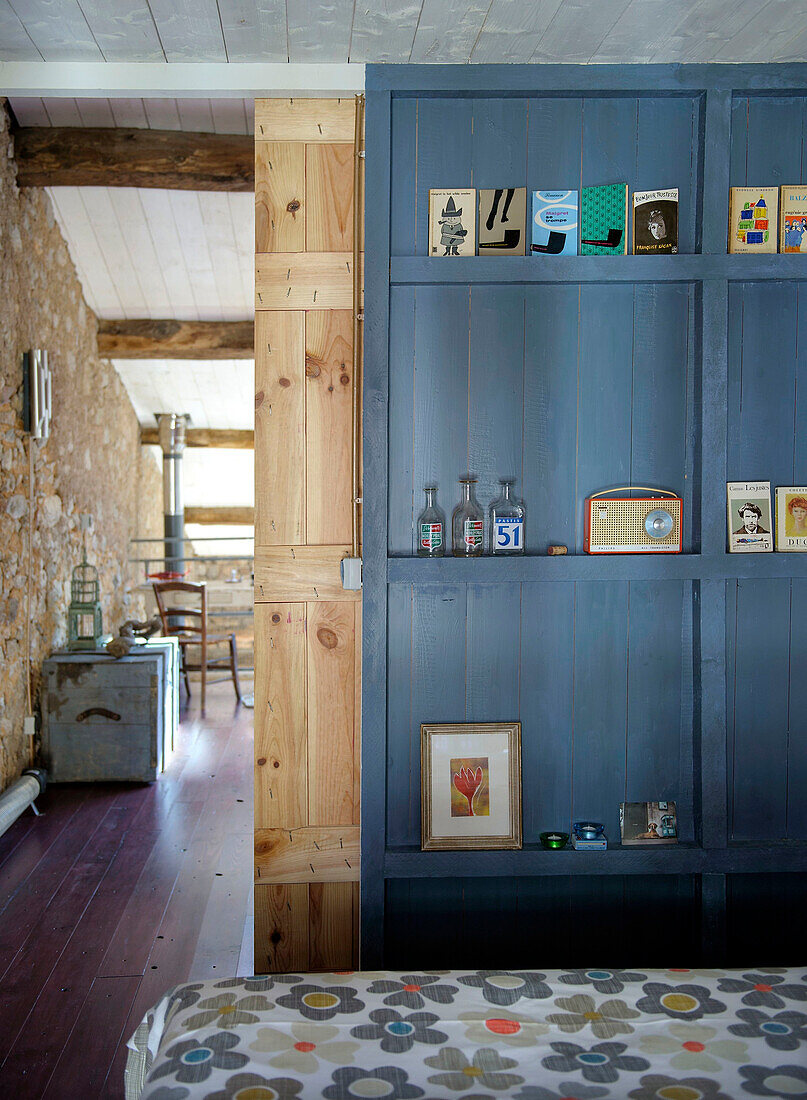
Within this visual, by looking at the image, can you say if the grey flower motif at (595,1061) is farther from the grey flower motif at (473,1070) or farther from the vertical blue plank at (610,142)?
the vertical blue plank at (610,142)

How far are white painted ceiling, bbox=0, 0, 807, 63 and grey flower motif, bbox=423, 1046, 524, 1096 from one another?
2061mm

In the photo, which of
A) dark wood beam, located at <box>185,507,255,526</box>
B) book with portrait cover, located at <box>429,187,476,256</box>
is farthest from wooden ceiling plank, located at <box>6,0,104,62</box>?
dark wood beam, located at <box>185,507,255,526</box>

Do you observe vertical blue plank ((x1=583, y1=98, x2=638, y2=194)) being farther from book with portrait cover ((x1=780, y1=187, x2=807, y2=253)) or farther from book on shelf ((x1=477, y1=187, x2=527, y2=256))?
book with portrait cover ((x1=780, y1=187, x2=807, y2=253))

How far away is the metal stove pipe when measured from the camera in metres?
7.00

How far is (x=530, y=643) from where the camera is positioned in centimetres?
221

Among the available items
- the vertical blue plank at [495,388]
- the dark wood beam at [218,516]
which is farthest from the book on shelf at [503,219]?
the dark wood beam at [218,516]

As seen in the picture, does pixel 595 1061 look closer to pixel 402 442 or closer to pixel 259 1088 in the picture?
pixel 259 1088

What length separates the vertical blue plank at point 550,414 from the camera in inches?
85.4

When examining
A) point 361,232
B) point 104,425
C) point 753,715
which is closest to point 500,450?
point 361,232

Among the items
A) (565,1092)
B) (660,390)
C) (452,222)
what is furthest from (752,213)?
(565,1092)

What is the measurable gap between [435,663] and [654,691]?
561mm

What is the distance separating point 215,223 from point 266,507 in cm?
311

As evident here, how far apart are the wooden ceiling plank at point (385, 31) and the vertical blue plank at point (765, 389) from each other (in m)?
0.94

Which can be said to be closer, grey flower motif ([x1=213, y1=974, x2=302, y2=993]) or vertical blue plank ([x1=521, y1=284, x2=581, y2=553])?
grey flower motif ([x1=213, y1=974, x2=302, y2=993])
